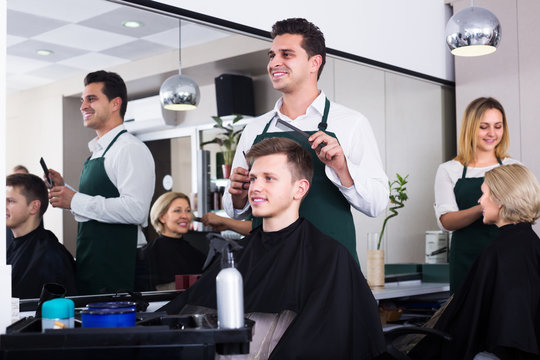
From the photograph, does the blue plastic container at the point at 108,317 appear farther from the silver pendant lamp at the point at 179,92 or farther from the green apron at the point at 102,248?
the silver pendant lamp at the point at 179,92

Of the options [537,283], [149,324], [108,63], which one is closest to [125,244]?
[108,63]

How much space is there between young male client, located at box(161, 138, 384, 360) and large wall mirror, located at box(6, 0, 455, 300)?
80 cm

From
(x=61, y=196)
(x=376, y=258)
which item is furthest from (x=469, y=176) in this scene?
(x=61, y=196)

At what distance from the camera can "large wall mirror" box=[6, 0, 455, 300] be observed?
2.54 metres

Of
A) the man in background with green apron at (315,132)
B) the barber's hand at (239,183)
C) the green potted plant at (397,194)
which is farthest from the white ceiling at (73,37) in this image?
the green potted plant at (397,194)

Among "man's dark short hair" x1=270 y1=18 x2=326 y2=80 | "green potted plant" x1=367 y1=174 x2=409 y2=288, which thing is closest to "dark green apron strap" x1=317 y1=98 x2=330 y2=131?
"man's dark short hair" x1=270 y1=18 x2=326 y2=80

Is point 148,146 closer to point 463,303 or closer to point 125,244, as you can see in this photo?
point 125,244

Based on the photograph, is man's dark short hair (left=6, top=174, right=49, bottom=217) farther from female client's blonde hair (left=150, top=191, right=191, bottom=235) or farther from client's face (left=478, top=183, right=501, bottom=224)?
client's face (left=478, top=183, right=501, bottom=224)

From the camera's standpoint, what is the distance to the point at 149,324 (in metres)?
1.64

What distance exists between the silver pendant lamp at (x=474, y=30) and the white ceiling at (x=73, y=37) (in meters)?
1.35

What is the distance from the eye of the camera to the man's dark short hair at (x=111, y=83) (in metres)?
2.67

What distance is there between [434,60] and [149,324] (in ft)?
11.5

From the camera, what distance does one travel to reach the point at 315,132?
8.13 feet

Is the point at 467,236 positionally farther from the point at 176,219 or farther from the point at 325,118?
the point at 176,219
